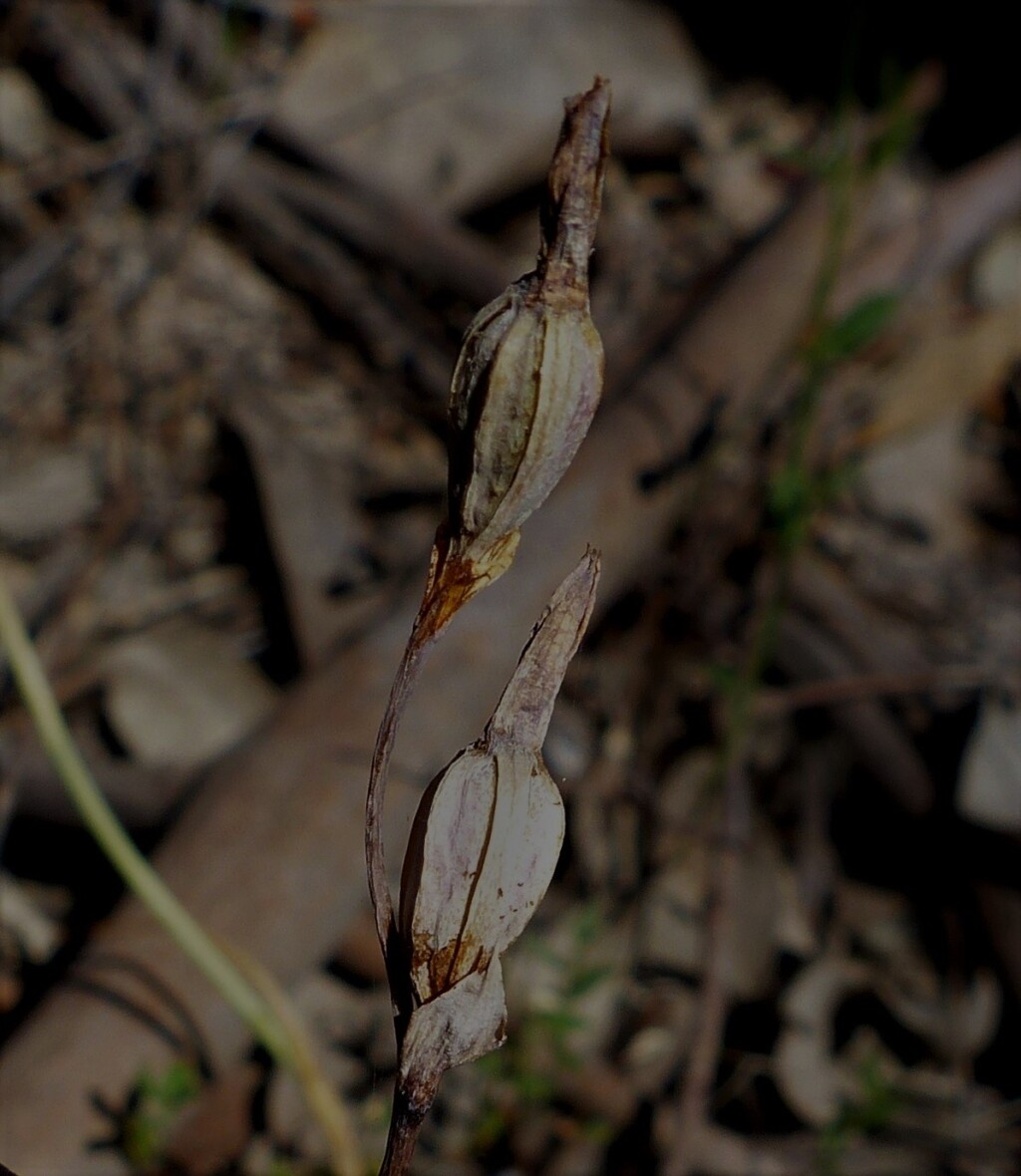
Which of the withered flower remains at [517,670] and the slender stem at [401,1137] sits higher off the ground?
the withered flower remains at [517,670]

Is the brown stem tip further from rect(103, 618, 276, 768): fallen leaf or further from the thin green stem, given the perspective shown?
rect(103, 618, 276, 768): fallen leaf

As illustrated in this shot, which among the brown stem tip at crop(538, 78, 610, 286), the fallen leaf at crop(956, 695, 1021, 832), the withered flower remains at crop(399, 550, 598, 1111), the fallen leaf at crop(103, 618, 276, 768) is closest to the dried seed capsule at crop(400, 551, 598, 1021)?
the withered flower remains at crop(399, 550, 598, 1111)

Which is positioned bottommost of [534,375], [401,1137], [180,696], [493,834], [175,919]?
[401,1137]

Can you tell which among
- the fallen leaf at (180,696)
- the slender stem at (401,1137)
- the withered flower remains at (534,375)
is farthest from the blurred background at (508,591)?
the withered flower remains at (534,375)

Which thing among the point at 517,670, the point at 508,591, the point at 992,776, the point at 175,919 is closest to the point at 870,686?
the point at 992,776

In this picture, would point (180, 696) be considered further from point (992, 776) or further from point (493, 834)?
point (493, 834)

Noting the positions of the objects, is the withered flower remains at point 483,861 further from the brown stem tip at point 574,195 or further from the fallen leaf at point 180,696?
the fallen leaf at point 180,696
